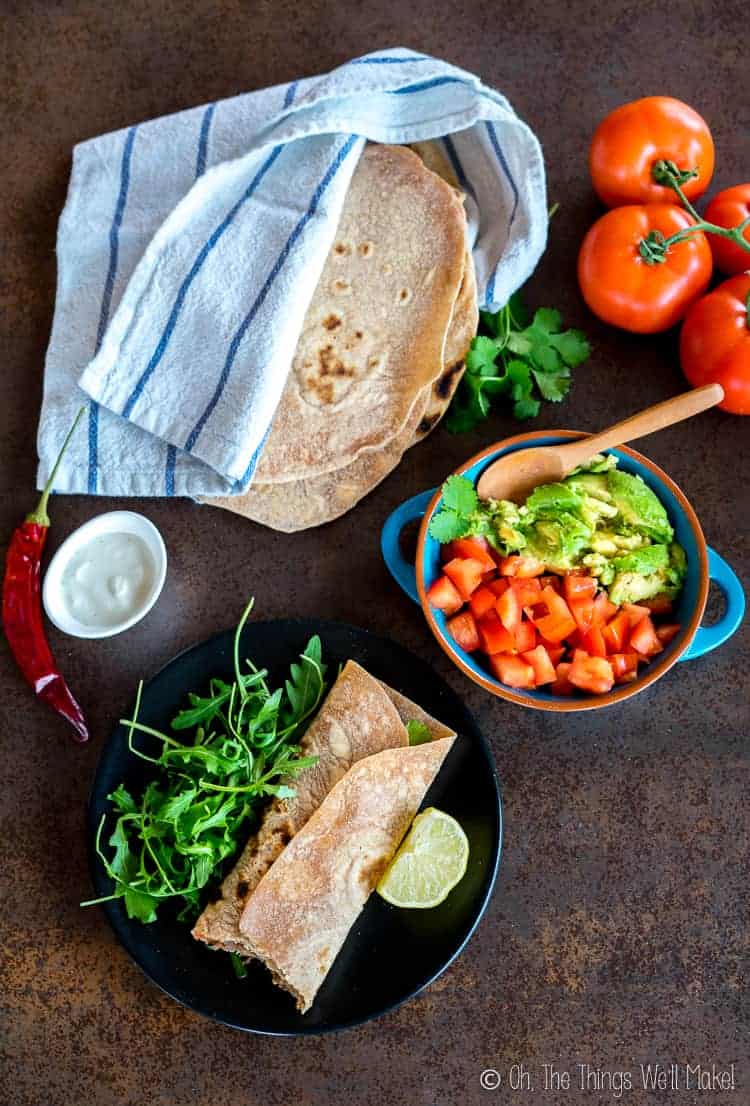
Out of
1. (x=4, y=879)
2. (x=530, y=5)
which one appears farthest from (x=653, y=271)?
(x=4, y=879)

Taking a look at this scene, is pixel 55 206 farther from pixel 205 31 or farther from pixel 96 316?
pixel 205 31

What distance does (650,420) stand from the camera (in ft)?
7.16

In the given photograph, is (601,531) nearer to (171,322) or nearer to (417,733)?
(417,733)

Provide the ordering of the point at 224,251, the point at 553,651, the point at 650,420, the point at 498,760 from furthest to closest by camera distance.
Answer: the point at 498,760 < the point at 224,251 < the point at 553,651 < the point at 650,420

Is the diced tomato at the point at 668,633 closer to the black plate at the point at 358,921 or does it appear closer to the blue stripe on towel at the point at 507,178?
the black plate at the point at 358,921

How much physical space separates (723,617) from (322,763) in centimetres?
99

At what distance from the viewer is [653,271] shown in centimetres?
237

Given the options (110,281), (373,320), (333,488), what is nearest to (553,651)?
(333,488)

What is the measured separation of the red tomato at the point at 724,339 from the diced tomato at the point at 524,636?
706mm

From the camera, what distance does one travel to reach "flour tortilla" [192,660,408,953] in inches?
89.7

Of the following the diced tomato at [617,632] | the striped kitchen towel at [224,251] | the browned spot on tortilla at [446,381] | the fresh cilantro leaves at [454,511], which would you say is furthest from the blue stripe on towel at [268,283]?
the diced tomato at [617,632]

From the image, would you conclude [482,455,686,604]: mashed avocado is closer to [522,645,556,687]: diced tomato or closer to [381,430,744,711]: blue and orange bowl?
[381,430,744,711]: blue and orange bowl

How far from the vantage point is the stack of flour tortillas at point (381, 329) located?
2334 millimetres

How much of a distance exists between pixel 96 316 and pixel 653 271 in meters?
1.34
